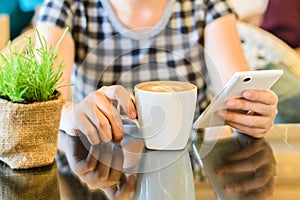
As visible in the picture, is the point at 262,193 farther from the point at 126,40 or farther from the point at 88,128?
the point at 126,40

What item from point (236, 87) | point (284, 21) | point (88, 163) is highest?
point (236, 87)

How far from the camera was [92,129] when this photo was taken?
985mm

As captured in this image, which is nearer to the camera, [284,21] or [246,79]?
[246,79]

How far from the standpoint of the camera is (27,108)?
840 millimetres

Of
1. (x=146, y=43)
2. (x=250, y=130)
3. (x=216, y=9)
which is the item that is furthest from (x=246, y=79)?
(x=216, y=9)

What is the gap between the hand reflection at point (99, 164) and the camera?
82cm

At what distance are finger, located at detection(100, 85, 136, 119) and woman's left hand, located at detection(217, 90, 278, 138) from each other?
0.59 ft

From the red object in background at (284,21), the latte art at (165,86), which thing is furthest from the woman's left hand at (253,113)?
Answer: the red object in background at (284,21)

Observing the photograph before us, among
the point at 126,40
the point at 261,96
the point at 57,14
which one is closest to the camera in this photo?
the point at 261,96

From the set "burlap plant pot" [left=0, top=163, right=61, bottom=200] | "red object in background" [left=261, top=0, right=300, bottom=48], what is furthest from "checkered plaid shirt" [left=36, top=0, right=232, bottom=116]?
"red object in background" [left=261, top=0, right=300, bottom=48]

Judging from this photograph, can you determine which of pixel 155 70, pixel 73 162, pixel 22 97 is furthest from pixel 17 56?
pixel 155 70

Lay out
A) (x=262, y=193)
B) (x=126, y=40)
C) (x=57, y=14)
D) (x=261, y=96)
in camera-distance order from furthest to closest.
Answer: (x=57, y=14), (x=126, y=40), (x=261, y=96), (x=262, y=193)

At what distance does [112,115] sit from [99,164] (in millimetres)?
98

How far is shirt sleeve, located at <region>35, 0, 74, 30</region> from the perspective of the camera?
133 cm
